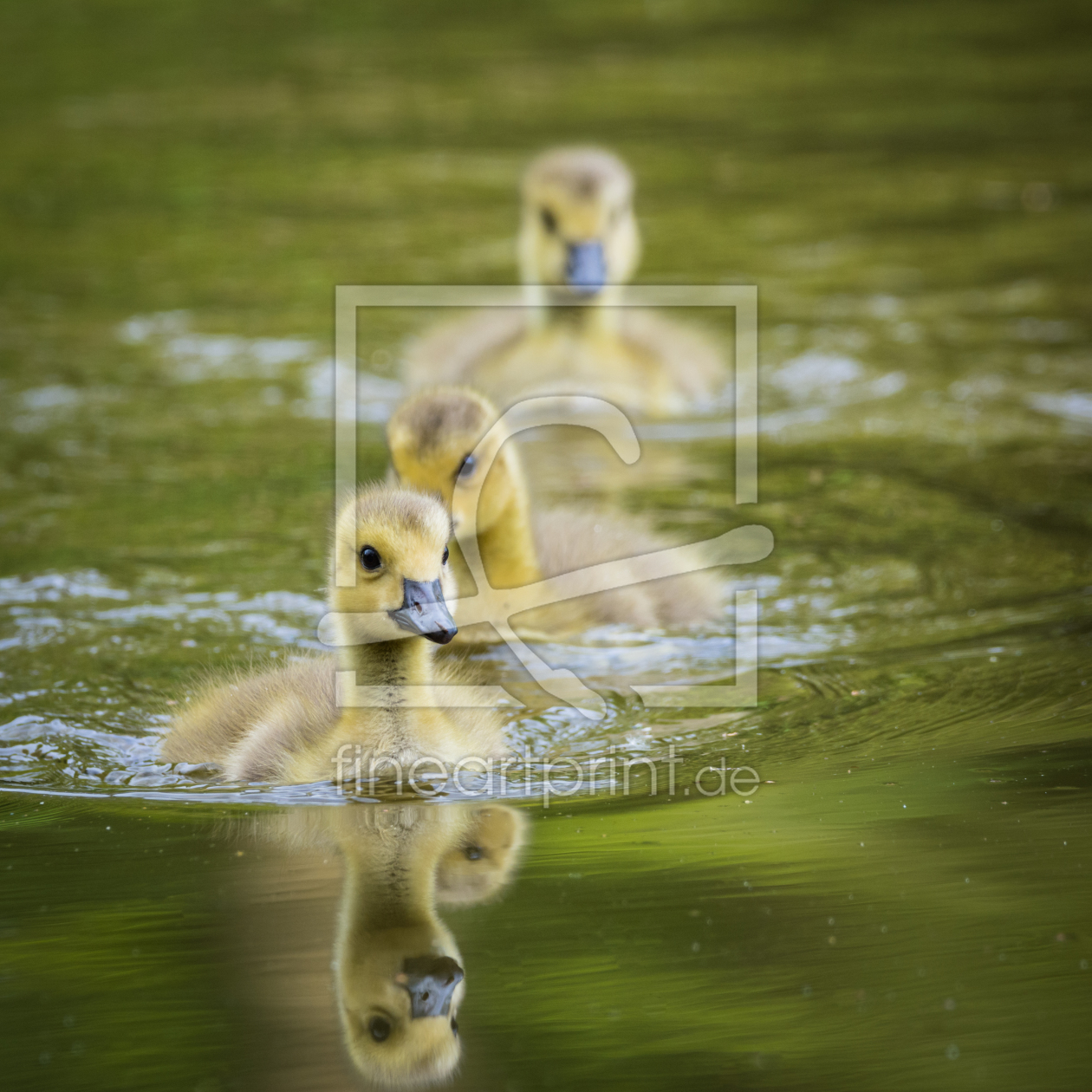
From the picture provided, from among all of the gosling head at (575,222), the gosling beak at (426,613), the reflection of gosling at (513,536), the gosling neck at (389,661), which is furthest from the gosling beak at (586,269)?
the gosling beak at (426,613)

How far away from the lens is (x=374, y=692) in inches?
137

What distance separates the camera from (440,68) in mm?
11367

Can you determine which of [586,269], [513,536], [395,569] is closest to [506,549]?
[513,536]

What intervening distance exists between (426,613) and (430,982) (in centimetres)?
89

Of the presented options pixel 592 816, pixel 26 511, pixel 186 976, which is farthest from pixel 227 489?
pixel 186 976

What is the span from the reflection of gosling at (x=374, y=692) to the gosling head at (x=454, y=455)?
2.06 ft

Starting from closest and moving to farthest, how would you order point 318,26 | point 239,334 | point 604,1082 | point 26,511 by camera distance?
point 604,1082, point 26,511, point 239,334, point 318,26

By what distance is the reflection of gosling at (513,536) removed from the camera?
426 cm

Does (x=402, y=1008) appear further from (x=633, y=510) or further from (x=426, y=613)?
(x=633, y=510)

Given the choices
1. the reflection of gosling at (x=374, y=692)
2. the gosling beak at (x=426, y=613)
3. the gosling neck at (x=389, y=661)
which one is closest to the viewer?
the gosling beak at (x=426, y=613)

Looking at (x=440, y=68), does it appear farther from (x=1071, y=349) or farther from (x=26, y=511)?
(x=26, y=511)

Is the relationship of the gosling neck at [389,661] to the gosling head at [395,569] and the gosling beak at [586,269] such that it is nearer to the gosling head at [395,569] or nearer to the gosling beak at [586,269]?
the gosling head at [395,569]

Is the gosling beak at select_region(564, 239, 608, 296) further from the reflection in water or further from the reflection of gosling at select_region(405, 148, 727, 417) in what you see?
the reflection in water

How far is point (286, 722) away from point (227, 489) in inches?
79.5
